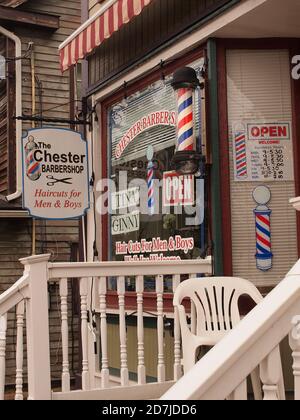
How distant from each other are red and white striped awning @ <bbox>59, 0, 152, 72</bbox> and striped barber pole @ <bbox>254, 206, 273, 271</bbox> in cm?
189

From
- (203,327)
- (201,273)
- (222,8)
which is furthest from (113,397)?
(222,8)

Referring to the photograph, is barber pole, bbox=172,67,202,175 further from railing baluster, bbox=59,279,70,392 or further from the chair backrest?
railing baluster, bbox=59,279,70,392

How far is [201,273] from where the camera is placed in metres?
4.77

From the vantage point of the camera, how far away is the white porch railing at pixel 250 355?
181 cm

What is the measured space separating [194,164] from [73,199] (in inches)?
65.7

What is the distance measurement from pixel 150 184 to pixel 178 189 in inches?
21.8

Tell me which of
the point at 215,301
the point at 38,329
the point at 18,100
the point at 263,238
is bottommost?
the point at 38,329

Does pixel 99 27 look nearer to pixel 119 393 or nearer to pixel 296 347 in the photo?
pixel 119 393

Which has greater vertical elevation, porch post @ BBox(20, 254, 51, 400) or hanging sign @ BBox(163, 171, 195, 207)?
hanging sign @ BBox(163, 171, 195, 207)

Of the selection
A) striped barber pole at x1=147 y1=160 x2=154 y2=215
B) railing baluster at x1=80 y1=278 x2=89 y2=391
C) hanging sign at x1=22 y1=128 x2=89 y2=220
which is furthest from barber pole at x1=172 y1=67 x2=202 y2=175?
hanging sign at x1=22 y1=128 x2=89 y2=220

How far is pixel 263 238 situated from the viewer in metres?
4.72

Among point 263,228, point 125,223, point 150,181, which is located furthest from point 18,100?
point 263,228

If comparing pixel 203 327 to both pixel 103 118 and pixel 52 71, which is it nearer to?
pixel 103 118

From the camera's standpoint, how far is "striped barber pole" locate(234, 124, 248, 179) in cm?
483
